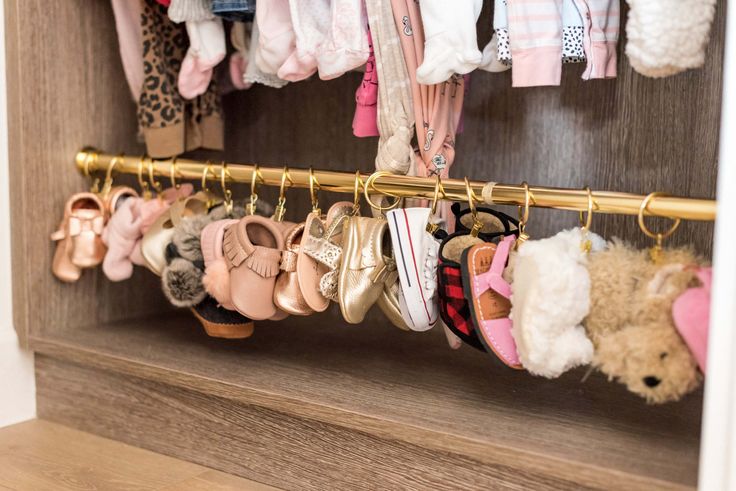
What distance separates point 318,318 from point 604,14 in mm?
880

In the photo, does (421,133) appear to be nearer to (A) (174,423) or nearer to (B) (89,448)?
(A) (174,423)

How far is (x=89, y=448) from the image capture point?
138 centimetres

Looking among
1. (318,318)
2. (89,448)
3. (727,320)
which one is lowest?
(89,448)

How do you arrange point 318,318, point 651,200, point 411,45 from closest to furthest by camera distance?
point 651,200
point 411,45
point 318,318

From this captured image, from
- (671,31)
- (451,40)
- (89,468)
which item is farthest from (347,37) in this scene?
(89,468)

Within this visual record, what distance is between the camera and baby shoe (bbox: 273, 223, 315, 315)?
118cm

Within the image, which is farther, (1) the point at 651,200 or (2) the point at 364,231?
(2) the point at 364,231

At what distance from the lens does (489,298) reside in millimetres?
1026

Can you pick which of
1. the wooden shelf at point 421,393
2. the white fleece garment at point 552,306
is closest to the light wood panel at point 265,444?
the wooden shelf at point 421,393

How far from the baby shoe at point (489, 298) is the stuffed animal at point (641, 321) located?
11 cm

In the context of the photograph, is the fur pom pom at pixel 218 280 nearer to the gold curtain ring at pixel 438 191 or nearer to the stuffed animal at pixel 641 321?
the gold curtain ring at pixel 438 191

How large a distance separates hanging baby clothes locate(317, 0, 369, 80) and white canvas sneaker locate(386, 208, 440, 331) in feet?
0.96

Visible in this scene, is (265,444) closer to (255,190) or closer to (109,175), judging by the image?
(255,190)

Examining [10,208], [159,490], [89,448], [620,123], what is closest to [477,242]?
[620,123]
